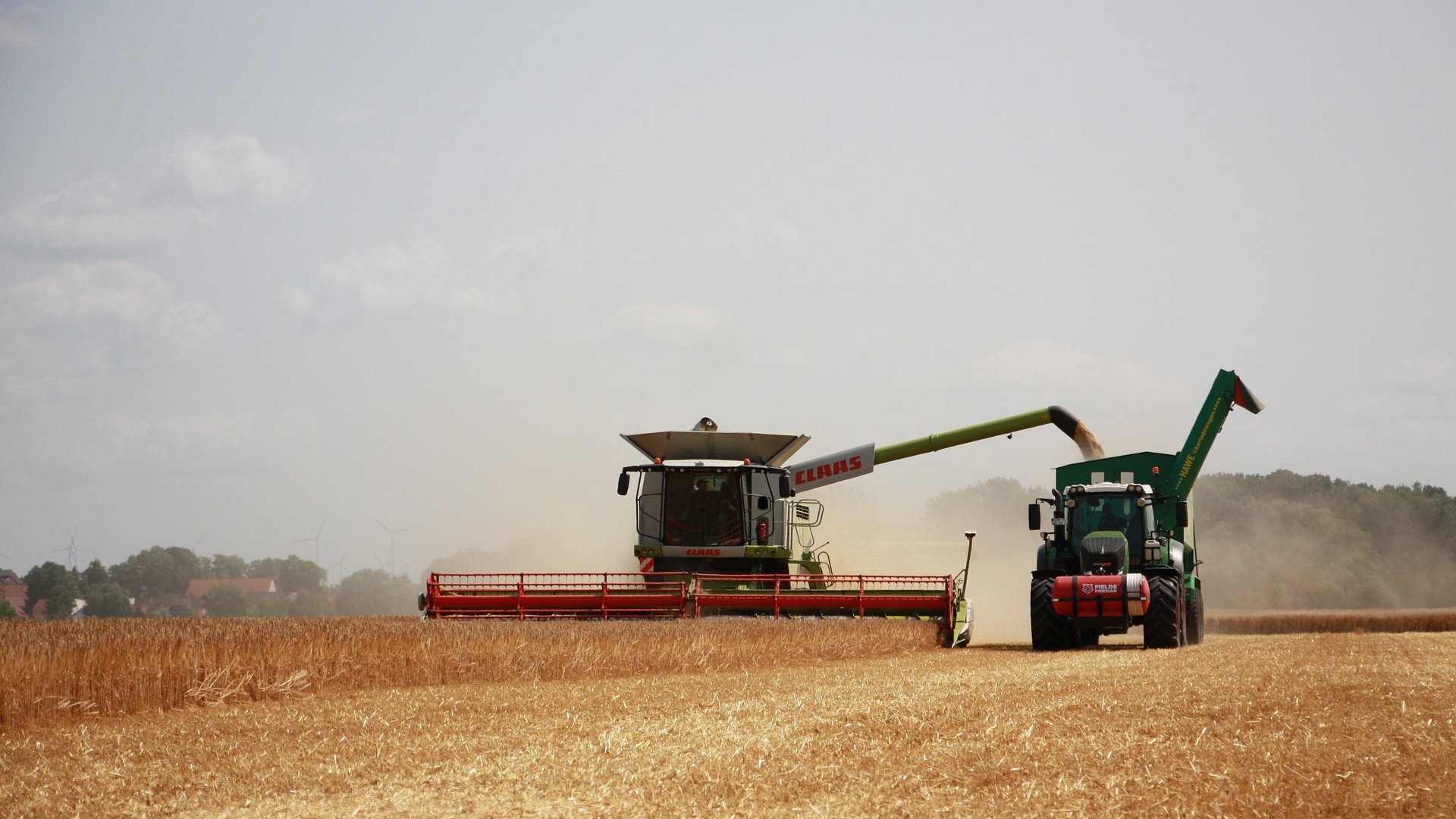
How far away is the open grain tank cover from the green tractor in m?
4.03

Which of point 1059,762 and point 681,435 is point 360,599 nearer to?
point 681,435

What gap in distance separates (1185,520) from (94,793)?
1532 cm

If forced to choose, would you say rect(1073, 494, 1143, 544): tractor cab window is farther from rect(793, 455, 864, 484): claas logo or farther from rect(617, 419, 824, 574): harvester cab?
rect(793, 455, 864, 484): claas logo

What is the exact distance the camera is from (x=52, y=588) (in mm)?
71500

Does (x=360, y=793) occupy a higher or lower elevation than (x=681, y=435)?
lower

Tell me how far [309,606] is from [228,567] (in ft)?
78.1

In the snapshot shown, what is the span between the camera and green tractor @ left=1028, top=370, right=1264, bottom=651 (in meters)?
15.6

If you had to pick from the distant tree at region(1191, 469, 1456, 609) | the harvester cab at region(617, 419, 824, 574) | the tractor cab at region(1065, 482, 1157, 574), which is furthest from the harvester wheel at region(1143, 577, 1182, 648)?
the distant tree at region(1191, 469, 1456, 609)

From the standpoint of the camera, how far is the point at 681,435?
18828 mm

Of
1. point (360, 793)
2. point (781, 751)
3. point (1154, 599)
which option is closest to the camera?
point (360, 793)

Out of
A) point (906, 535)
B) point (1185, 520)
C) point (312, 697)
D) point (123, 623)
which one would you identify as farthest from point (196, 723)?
point (906, 535)

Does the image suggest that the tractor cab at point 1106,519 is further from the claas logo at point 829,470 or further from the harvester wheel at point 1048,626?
the claas logo at point 829,470

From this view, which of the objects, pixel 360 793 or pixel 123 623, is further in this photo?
pixel 123 623

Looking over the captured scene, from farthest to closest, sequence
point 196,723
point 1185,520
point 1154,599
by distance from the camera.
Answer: point 1185,520 → point 1154,599 → point 196,723
